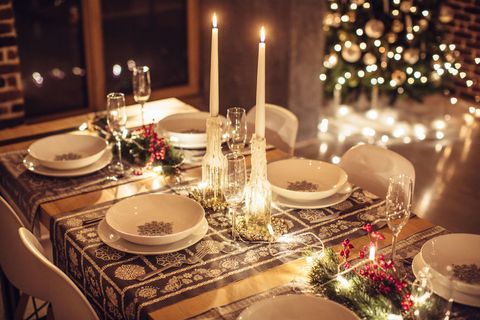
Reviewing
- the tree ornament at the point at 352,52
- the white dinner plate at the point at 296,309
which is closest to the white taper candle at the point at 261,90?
the white dinner plate at the point at 296,309

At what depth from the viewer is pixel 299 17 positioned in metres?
4.25

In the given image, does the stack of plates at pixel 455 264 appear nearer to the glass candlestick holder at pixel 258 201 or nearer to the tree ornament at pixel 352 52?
the glass candlestick holder at pixel 258 201

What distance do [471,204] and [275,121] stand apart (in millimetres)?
1477

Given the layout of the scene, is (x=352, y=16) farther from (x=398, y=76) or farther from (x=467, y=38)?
(x=467, y=38)

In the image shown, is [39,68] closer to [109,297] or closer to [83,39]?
[83,39]

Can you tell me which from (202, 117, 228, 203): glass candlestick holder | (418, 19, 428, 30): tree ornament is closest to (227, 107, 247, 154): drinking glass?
(202, 117, 228, 203): glass candlestick holder

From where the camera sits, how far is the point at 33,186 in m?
2.32

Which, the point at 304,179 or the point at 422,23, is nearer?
the point at 304,179

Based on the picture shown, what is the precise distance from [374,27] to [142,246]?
10.4 ft

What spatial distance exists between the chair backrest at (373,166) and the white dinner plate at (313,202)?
278 mm

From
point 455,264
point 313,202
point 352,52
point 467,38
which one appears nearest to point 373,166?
point 313,202

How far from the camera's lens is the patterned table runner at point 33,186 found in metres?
2.25

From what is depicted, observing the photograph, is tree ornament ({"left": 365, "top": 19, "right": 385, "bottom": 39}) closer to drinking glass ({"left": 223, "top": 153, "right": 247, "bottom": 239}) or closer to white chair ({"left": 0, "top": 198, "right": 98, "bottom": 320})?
drinking glass ({"left": 223, "top": 153, "right": 247, "bottom": 239})

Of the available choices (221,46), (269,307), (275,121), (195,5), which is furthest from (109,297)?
(195,5)
